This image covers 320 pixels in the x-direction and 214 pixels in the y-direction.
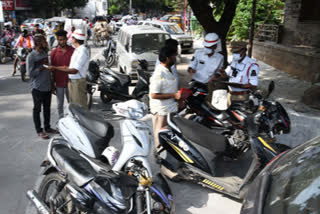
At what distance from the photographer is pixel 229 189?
3.74 meters

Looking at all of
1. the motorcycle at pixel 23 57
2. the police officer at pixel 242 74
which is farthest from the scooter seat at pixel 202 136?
the motorcycle at pixel 23 57

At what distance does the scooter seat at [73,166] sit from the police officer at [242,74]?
3.09 meters

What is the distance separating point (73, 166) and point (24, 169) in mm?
2111

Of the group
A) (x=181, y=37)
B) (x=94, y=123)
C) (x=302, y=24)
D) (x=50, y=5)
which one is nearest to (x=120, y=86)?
(x=94, y=123)

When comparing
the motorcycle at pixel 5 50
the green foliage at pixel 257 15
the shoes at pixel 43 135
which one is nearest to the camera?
the shoes at pixel 43 135

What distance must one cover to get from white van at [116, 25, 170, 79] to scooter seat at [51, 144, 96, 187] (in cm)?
731

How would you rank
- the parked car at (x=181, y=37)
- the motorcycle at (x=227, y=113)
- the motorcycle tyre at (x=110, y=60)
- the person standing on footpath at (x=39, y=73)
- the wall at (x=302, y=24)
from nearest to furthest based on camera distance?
the motorcycle at (x=227, y=113) < the person standing on footpath at (x=39, y=73) < the wall at (x=302, y=24) < the motorcycle tyre at (x=110, y=60) < the parked car at (x=181, y=37)

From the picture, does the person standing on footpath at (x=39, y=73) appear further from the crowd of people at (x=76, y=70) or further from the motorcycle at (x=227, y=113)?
the motorcycle at (x=227, y=113)

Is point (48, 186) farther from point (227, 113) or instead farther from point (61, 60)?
point (61, 60)

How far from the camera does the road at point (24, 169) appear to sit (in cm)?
389

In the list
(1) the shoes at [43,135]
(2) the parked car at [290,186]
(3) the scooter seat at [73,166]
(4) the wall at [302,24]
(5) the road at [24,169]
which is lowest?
(5) the road at [24,169]

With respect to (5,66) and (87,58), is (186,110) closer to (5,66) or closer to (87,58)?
(87,58)

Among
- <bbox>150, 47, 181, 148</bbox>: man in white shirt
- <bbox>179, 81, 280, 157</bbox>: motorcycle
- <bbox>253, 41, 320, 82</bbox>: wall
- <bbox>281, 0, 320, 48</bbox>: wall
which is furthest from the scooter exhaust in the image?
<bbox>281, 0, 320, 48</bbox>: wall

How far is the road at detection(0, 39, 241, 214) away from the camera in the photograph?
3890mm
